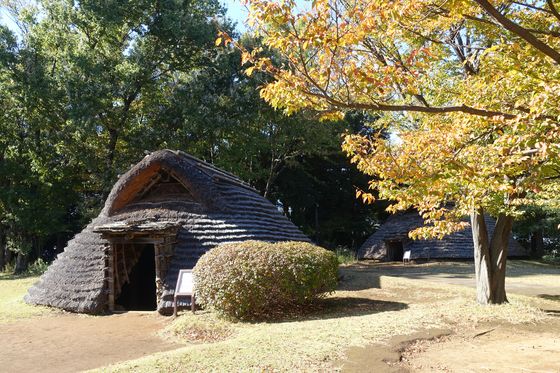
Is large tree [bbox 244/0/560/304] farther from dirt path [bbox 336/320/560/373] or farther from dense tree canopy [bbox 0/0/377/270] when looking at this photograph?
dense tree canopy [bbox 0/0/377/270]

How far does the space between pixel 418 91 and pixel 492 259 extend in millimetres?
6597

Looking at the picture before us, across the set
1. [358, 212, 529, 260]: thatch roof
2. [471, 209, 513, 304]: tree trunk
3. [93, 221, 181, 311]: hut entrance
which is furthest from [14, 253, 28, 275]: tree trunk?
[471, 209, 513, 304]: tree trunk

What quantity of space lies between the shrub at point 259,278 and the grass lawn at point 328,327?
19.0 inches

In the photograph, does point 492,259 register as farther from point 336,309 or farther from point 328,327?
point 328,327

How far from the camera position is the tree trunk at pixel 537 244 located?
31.8 m

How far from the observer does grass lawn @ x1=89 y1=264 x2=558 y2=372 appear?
20.7 feet

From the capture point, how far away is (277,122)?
90.2 ft

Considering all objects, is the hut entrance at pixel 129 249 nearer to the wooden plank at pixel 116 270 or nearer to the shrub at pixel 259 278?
the wooden plank at pixel 116 270

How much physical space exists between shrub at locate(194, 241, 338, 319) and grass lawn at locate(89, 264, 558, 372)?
1.58 ft

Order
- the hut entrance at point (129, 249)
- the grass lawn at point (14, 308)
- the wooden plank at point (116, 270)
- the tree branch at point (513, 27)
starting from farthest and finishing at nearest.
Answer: the wooden plank at point (116, 270), the hut entrance at point (129, 249), the grass lawn at point (14, 308), the tree branch at point (513, 27)

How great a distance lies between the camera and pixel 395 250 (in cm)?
3069

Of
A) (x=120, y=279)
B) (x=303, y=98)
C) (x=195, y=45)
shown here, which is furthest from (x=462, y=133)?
(x=195, y=45)

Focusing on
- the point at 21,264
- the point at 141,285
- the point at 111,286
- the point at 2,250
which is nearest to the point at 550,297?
the point at 111,286

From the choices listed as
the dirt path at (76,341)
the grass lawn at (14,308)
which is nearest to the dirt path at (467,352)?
the dirt path at (76,341)
